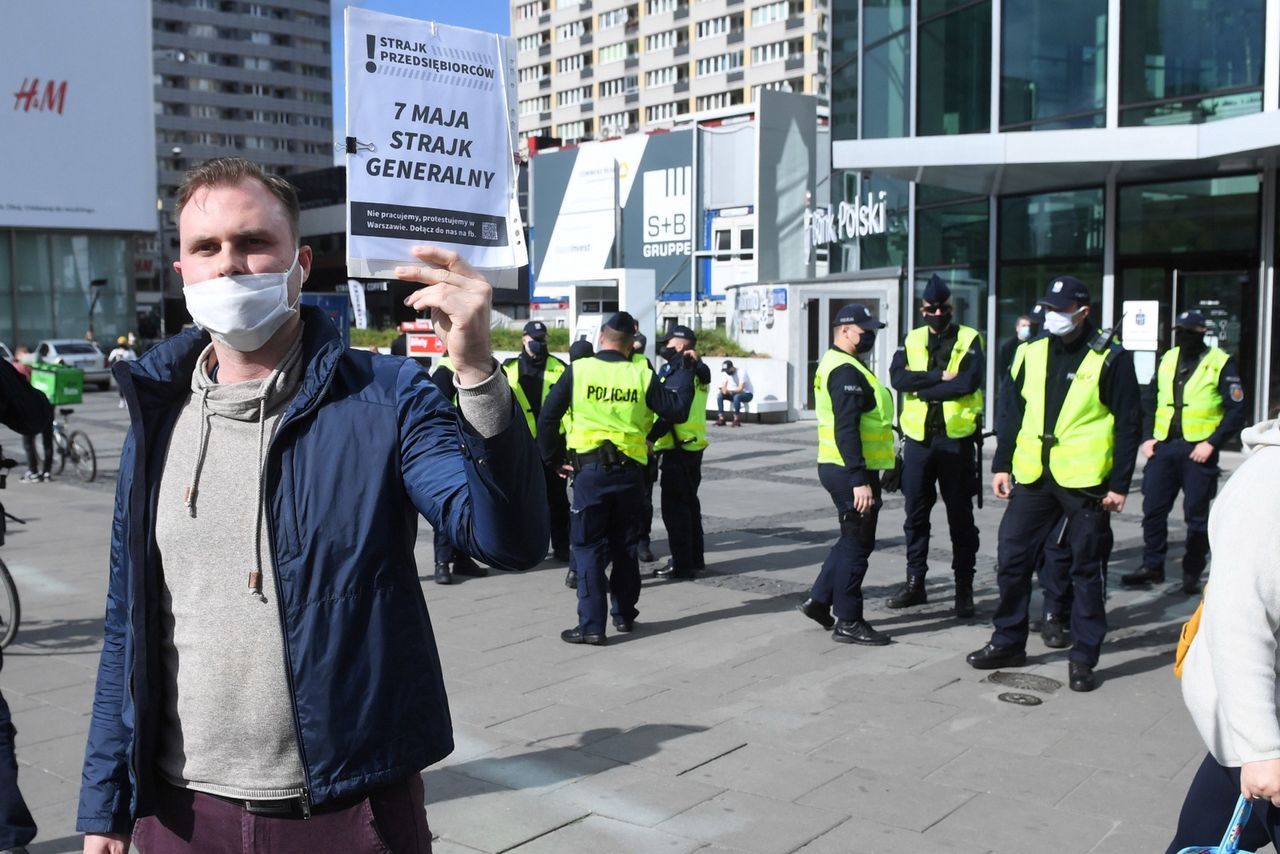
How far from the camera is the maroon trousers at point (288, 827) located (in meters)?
2.11

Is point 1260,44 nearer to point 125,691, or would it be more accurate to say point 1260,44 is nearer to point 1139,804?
point 1139,804

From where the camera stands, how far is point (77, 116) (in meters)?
50.9

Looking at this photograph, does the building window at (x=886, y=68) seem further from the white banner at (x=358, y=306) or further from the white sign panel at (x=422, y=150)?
the white sign panel at (x=422, y=150)

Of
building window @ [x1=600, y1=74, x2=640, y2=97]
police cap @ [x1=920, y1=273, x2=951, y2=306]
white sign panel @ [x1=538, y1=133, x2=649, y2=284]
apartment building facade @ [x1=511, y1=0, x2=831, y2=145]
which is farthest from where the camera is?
building window @ [x1=600, y1=74, x2=640, y2=97]

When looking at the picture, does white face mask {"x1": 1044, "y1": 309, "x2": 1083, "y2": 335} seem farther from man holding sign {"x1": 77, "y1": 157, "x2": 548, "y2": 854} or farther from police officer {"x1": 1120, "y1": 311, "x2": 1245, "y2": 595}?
man holding sign {"x1": 77, "y1": 157, "x2": 548, "y2": 854}

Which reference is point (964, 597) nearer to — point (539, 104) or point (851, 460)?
point (851, 460)

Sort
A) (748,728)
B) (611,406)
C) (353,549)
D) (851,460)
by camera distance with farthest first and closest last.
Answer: (611,406), (851,460), (748,728), (353,549)

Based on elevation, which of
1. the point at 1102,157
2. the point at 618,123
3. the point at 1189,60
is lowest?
the point at 1102,157

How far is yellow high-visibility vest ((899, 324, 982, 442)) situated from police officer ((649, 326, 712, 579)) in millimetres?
1819

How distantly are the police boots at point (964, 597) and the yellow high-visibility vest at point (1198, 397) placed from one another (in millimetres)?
2224

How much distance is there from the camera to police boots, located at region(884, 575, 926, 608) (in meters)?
8.08

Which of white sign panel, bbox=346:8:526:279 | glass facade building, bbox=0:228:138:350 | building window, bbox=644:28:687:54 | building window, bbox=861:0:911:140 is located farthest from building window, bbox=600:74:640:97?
white sign panel, bbox=346:8:526:279

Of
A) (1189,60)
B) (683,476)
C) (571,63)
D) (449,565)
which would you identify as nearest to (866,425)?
(683,476)

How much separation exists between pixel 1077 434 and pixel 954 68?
13.9 metres
